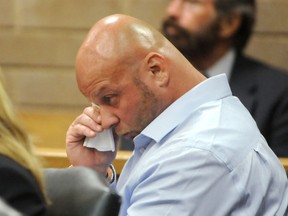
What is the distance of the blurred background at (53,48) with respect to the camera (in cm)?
500

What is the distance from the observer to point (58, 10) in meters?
5.11

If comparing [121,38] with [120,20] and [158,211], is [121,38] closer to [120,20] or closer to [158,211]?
[120,20]

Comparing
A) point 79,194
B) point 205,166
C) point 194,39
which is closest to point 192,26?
point 194,39

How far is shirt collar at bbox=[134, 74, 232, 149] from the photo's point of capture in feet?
8.16

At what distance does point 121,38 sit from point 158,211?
1.84ft

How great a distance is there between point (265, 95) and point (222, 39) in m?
0.53

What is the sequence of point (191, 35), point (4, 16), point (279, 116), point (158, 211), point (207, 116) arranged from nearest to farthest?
1. point (158, 211)
2. point (207, 116)
3. point (279, 116)
4. point (191, 35)
5. point (4, 16)

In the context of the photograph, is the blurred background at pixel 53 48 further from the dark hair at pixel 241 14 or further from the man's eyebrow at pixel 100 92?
the man's eyebrow at pixel 100 92

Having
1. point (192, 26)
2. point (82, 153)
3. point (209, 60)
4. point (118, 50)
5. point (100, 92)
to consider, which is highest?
point (118, 50)

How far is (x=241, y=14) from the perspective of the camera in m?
4.73

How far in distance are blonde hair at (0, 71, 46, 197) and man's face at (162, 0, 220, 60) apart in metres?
2.57

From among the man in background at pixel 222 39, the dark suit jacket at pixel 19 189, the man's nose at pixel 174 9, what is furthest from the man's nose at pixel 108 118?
the man's nose at pixel 174 9

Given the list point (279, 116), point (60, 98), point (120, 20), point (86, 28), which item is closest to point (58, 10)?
point (86, 28)

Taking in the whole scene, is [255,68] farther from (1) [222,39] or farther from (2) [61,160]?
(2) [61,160]
